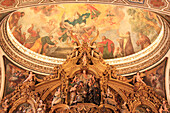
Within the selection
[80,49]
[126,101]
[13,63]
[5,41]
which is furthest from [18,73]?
[126,101]

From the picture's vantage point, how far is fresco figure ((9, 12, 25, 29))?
16419mm

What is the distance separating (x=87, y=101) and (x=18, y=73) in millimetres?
5276

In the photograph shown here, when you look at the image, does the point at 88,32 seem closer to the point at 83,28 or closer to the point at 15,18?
the point at 83,28

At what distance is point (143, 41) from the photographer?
17703 millimetres

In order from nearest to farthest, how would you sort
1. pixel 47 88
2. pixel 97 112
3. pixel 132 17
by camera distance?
pixel 97 112 → pixel 47 88 → pixel 132 17

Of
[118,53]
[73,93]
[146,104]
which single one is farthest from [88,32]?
[146,104]

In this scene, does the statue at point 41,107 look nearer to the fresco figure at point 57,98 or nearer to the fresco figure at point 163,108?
the fresco figure at point 57,98

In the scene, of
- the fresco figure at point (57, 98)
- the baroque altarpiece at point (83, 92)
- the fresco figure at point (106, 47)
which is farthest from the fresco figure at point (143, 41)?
the fresco figure at point (57, 98)

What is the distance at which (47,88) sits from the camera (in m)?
14.8

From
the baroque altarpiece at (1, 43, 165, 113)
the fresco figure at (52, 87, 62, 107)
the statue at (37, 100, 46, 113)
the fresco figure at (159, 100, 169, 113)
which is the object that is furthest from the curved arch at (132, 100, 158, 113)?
the statue at (37, 100, 46, 113)

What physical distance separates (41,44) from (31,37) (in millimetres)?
868

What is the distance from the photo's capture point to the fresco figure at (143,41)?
1743cm

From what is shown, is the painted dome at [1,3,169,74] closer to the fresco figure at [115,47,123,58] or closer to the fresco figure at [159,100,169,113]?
the fresco figure at [115,47,123,58]

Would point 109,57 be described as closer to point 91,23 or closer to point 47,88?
point 91,23
